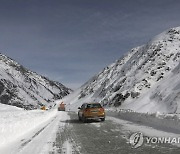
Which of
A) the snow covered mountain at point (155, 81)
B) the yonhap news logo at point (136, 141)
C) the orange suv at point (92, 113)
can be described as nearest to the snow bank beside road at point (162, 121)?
the yonhap news logo at point (136, 141)

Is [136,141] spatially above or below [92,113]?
below

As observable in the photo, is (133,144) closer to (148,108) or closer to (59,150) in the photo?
(59,150)

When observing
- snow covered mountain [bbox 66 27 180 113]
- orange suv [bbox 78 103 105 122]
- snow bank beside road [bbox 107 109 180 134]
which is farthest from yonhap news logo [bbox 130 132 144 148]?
snow covered mountain [bbox 66 27 180 113]

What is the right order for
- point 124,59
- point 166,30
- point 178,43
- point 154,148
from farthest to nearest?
point 124,59
point 166,30
point 178,43
point 154,148

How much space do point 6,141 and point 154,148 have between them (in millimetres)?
6202

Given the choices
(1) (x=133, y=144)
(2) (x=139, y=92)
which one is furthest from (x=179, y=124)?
(2) (x=139, y=92)

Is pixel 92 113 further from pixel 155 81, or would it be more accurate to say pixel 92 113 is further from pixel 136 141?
pixel 155 81

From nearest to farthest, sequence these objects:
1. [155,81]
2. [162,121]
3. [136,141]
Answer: [136,141], [162,121], [155,81]

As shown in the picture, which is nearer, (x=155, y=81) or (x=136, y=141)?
(x=136, y=141)

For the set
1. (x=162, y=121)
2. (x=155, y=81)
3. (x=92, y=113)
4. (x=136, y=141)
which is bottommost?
(x=136, y=141)

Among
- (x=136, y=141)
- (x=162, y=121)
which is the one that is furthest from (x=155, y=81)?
(x=136, y=141)

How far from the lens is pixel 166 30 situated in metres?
101

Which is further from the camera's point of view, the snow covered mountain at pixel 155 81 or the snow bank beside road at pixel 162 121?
the snow covered mountain at pixel 155 81

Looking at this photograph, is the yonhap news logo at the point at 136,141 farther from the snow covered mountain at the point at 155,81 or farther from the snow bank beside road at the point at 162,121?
the snow covered mountain at the point at 155,81
